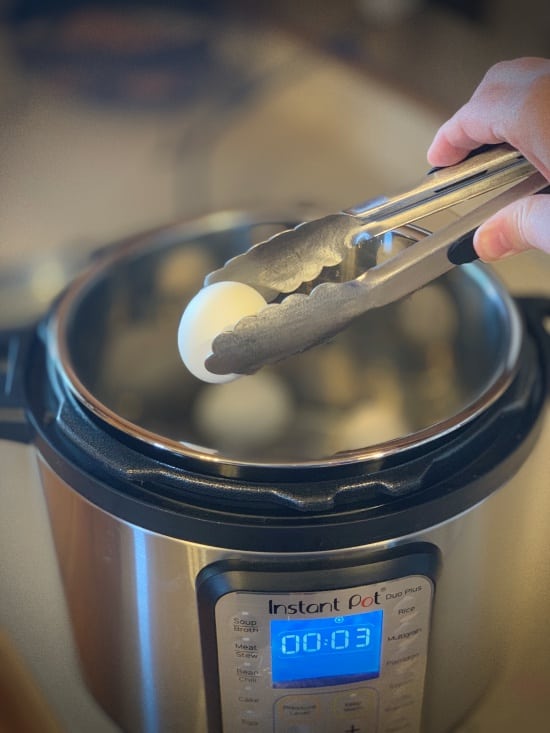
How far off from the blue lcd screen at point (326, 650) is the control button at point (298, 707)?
11 millimetres

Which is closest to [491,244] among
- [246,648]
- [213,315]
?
[213,315]

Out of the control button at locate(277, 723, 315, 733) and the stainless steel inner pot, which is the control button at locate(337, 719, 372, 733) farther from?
the stainless steel inner pot

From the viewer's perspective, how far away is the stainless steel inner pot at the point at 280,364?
25.0 inches

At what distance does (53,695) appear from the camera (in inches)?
25.2

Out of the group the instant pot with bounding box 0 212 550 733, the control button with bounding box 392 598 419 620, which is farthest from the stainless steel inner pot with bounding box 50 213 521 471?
the control button with bounding box 392 598 419 620

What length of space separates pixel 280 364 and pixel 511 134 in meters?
0.34

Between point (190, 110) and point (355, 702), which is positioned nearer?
point (355, 702)

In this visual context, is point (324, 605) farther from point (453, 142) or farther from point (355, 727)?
point (453, 142)

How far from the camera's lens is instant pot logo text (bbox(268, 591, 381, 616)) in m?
0.51

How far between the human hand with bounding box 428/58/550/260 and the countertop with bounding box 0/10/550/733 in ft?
Result: 0.97

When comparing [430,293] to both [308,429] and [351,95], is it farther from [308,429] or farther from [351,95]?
[351,95]

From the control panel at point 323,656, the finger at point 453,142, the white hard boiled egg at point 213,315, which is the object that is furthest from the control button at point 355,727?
the finger at point 453,142

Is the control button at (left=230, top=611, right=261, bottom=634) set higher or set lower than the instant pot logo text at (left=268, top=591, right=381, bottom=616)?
lower

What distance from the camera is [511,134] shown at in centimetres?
50
